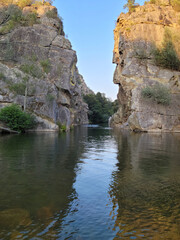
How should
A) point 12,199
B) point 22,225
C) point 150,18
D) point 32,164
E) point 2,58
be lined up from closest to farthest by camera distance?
point 22,225 → point 12,199 → point 32,164 → point 2,58 → point 150,18

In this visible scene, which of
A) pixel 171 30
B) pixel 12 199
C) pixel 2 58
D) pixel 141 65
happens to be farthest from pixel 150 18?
pixel 12 199

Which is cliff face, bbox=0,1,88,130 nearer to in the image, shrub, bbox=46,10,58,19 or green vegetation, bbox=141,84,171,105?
shrub, bbox=46,10,58,19

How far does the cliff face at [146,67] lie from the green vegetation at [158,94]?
869mm

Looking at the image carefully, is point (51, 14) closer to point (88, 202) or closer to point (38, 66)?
point (38, 66)

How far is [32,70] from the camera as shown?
34.1 metres

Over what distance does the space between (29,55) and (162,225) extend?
39035 millimetres

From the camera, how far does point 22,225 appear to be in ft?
13.0

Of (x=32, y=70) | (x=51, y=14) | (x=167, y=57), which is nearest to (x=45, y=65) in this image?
(x=32, y=70)

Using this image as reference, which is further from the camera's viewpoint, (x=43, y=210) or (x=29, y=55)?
(x=29, y=55)

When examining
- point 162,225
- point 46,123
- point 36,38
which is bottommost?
point 162,225

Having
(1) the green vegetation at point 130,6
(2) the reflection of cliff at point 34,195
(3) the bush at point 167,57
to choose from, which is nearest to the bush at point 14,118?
(2) the reflection of cliff at point 34,195

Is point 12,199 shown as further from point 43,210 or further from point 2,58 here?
point 2,58

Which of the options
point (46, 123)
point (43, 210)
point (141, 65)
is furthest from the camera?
point (141, 65)

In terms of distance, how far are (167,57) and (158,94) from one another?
8.25 metres
